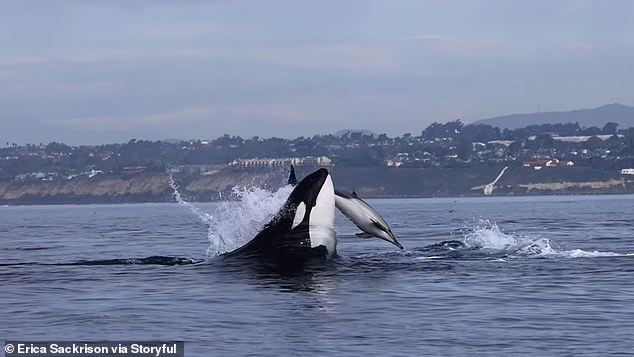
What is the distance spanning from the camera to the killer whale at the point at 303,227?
91.2ft

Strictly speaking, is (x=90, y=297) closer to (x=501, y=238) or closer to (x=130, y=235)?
(x=501, y=238)

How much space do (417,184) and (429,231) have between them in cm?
14097

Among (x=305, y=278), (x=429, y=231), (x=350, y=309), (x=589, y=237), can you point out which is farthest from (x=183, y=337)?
(x=429, y=231)

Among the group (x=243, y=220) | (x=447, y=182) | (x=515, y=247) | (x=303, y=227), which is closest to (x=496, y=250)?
(x=515, y=247)

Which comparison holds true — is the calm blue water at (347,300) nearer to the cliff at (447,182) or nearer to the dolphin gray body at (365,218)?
the dolphin gray body at (365,218)

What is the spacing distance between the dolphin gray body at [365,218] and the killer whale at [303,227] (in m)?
0.32

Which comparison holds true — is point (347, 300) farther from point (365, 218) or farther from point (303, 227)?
point (303, 227)

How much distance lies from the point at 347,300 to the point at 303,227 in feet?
18.0

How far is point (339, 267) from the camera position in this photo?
28750mm

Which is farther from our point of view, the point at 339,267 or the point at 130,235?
the point at 130,235

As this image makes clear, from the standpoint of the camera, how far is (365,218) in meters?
27.8

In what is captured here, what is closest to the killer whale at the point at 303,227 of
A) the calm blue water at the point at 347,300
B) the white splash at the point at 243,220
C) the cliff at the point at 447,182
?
the calm blue water at the point at 347,300

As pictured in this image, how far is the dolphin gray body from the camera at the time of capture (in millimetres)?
27750

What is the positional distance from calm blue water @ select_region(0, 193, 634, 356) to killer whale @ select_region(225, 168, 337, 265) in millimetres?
614
